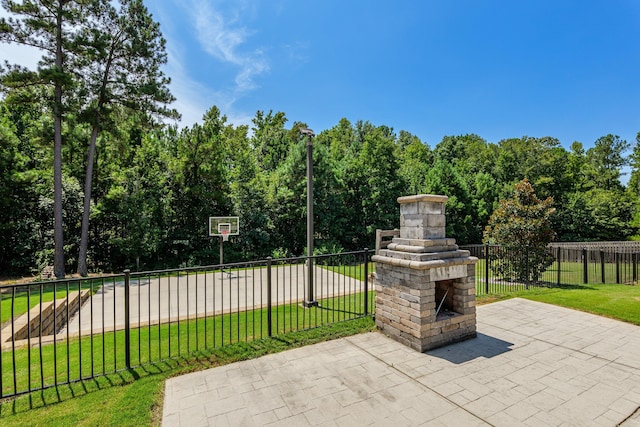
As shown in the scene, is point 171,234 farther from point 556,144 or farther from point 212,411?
point 556,144

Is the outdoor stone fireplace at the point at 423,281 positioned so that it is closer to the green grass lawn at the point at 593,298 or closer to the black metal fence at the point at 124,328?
the black metal fence at the point at 124,328

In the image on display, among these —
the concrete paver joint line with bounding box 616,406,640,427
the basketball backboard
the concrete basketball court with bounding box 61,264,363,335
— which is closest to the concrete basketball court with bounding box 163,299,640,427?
the concrete paver joint line with bounding box 616,406,640,427

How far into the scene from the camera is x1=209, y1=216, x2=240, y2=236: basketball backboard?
10.8 m

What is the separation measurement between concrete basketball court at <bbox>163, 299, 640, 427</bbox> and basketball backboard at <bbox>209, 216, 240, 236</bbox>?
7.68 meters

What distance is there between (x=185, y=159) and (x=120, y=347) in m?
9.98

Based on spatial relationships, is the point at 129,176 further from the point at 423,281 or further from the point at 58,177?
the point at 423,281

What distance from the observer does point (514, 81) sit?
12797mm

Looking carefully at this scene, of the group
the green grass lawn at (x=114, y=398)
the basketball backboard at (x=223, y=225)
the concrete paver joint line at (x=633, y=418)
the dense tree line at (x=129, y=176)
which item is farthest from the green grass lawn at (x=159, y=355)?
the dense tree line at (x=129, y=176)

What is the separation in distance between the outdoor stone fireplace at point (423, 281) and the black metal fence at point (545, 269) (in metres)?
2.65

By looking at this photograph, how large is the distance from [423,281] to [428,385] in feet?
3.77

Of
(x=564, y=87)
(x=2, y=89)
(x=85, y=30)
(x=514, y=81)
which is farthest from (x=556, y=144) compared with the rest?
(x=2, y=89)

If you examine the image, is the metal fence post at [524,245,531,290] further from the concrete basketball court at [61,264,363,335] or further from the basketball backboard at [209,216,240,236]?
the basketball backboard at [209,216,240,236]

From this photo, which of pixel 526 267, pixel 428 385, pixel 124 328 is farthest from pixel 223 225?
pixel 526 267

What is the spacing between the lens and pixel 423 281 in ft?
12.1
